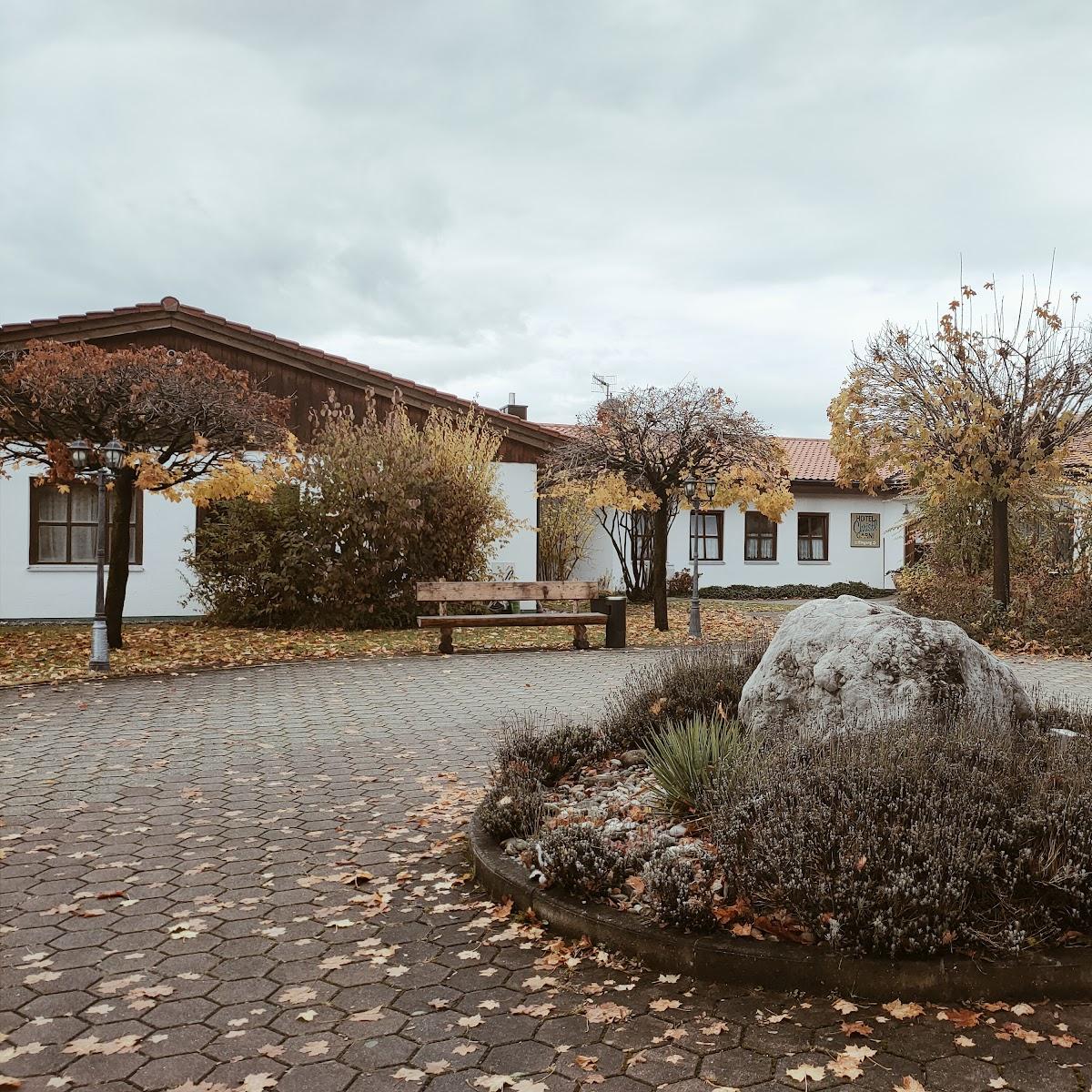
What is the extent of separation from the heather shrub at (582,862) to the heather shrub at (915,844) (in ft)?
1.43

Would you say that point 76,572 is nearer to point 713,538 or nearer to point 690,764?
point 690,764

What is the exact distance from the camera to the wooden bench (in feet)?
41.1

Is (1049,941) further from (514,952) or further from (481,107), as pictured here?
(481,107)

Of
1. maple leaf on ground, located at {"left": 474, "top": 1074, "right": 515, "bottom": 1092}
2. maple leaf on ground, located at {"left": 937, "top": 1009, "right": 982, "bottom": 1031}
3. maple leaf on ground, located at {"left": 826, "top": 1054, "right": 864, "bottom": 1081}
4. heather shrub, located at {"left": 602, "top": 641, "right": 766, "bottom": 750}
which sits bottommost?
maple leaf on ground, located at {"left": 474, "top": 1074, "right": 515, "bottom": 1092}

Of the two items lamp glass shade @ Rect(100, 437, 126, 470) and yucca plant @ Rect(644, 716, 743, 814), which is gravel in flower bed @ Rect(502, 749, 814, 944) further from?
lamp glass shade @ Rect(100, 437, 126, 470)

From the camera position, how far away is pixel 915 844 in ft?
11.4

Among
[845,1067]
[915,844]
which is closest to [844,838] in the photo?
[915,844]

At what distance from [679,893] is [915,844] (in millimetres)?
861

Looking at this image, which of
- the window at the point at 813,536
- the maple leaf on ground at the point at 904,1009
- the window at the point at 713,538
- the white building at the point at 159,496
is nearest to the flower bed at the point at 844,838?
the maple leaf on ground at the point at 904,1009

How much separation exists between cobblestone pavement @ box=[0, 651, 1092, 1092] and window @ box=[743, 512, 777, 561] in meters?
21.9

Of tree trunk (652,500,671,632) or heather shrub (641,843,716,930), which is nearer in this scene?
heather shrub (641,843,716,930)

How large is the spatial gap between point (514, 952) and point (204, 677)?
7.75 metres

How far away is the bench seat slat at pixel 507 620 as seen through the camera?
12.4m

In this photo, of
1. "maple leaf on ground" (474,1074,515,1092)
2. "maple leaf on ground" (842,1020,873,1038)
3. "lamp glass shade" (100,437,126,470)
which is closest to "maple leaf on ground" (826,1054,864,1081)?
"maple leaf on ground" (842,1020,873,1038)
